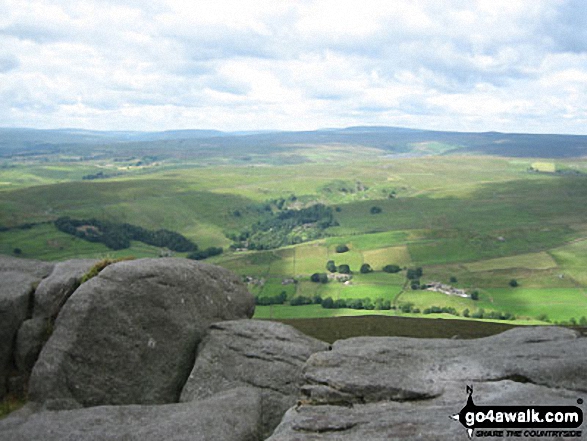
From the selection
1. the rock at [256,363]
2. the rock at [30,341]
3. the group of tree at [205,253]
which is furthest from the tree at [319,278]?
the rock at [30,341]

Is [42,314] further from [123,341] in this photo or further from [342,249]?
[342,249]

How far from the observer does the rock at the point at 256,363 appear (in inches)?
795

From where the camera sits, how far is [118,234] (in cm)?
17775

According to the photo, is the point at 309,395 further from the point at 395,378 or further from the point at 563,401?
the point at 563,401

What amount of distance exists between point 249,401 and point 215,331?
5142 mm

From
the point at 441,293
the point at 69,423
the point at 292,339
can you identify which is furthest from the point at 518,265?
the point at 69,423

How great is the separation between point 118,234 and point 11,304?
163m

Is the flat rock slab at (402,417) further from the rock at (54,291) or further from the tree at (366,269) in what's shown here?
the tree at (366,269)

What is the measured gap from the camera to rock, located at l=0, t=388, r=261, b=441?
16281 mm

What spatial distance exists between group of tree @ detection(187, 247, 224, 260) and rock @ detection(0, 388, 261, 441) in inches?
5765

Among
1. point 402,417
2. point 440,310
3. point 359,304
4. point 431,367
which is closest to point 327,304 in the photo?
point 359,304

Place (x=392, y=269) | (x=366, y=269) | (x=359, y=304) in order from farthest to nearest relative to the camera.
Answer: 1. (x=392, y=269)
2. (x=366, y=269)
3. (x=359, y=304)

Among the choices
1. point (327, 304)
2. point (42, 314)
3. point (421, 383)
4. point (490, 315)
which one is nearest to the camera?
point (421, 383)

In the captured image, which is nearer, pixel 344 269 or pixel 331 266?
pixel 344 269
